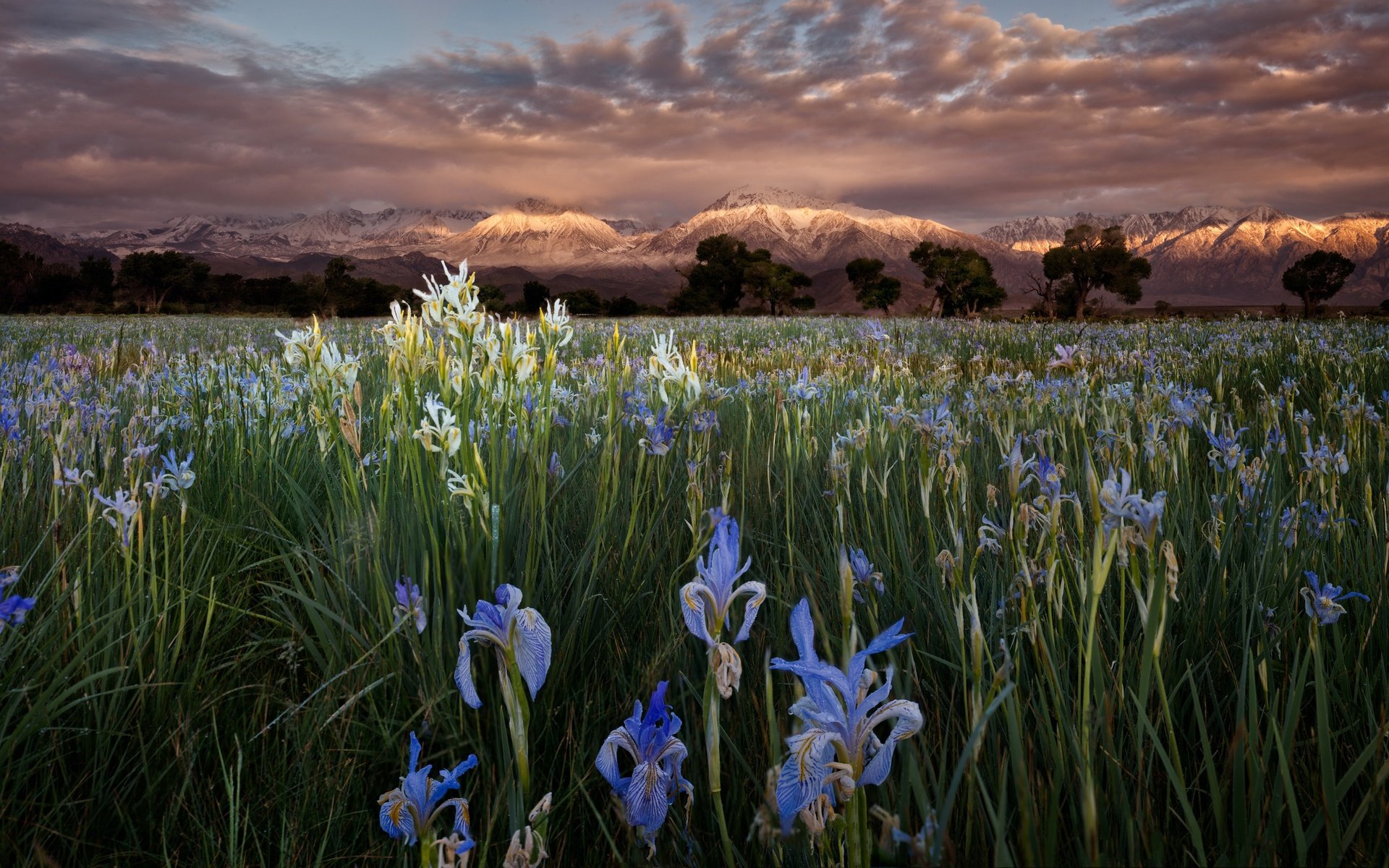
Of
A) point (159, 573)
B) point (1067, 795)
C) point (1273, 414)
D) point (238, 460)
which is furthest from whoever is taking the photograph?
point (1273, 414)

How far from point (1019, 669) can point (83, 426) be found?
13.0 feet

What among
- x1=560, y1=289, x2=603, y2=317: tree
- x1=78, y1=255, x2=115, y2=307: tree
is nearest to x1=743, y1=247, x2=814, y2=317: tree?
x1=560, y1=289, x2=603, y2=317: tree

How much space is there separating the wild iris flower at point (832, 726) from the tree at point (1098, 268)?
89.1 m

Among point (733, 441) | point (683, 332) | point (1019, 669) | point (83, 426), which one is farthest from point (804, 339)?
point (1019, 669)

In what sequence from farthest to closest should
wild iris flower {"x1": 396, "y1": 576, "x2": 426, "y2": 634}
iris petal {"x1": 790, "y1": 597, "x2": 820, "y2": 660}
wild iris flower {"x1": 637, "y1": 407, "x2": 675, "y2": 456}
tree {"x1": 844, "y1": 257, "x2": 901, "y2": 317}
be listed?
tree {"x1": 844, "y1": 257, "x2": 901, "y2": 317} < wild iris flower {"x1": 637, "y1": 407, "x2": 675, "y2": 456} < wild iris flower {"x1": 396, "y1": 576, "x2": 426, "y2": 634} < iris petal {"x1": 790, "y1": 597, "x2": 820, "y2": 660}

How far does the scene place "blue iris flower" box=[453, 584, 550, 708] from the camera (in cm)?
90

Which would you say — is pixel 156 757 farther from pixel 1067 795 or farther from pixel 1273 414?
pixel 1273 414

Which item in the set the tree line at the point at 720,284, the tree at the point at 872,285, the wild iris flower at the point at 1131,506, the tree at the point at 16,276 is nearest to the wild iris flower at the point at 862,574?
the wild iris flower at the point at 1131,506

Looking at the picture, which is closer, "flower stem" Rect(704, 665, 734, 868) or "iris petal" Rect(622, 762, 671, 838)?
"flower stem" Rect(704, 665, 734, 868)

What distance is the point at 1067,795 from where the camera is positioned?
4.19ft

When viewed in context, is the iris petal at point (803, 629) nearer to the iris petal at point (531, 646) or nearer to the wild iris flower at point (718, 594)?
the wild iris flower at point (718, 594)

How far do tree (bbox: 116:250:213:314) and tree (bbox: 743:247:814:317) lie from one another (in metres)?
67.8

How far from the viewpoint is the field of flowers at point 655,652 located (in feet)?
3.06

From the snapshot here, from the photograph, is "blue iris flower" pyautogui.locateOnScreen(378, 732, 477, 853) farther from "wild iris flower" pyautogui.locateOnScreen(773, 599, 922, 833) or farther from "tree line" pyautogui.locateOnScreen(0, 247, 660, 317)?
"tree line" pyautogui.locateOnScreen(0, 247, 660, 317)
